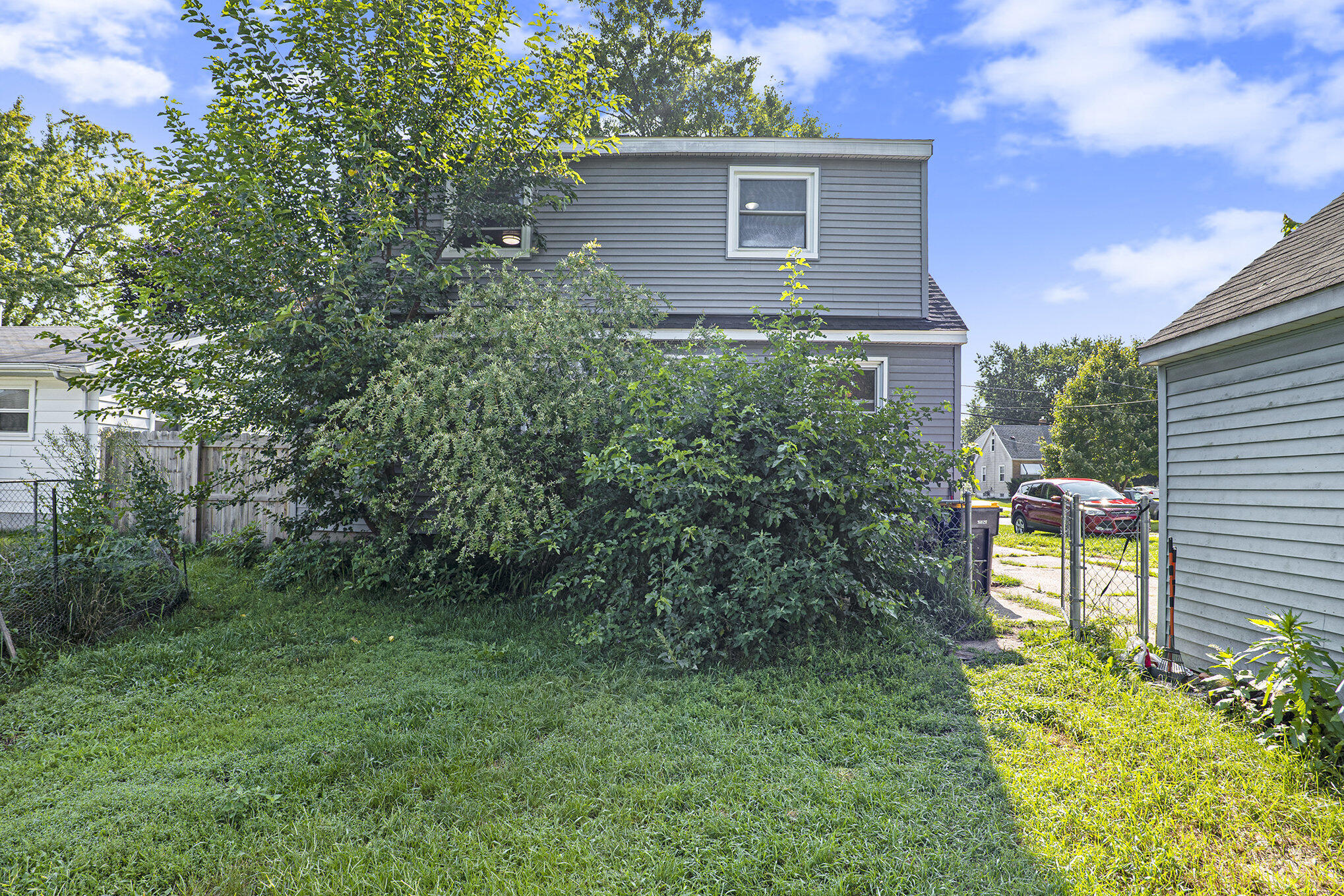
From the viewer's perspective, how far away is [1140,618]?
520 centimetres

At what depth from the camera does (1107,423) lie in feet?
Result: 86.8

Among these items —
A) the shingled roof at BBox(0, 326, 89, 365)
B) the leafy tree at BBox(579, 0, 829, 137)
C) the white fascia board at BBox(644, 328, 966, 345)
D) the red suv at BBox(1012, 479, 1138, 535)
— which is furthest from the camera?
the leafy tree at BBox(579, 0, 829, 137)

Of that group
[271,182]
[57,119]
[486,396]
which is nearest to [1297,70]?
[486,396]

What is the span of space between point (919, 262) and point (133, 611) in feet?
31.0

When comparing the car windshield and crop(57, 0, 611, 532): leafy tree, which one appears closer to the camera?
crop(57, 0, 611, 532): leafy tree

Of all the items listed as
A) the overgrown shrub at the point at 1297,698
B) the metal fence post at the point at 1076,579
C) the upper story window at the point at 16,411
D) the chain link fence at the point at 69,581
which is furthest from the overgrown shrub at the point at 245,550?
the overgrown shrub at the point at 1297,698

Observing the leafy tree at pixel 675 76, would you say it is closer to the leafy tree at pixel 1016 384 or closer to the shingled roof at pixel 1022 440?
the shingled roof at pixel 1022 440

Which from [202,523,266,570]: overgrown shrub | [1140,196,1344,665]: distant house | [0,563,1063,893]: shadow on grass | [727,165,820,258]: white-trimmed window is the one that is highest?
[727,165,820,258]: white-trimmed window

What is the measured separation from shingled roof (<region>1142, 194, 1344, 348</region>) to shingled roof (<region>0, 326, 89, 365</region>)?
14639 millimetres

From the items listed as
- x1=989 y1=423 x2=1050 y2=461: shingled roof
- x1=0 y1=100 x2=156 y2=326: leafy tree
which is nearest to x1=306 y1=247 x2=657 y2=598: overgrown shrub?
x1=0 y1=100 x2=156 y2=326: leafy tree

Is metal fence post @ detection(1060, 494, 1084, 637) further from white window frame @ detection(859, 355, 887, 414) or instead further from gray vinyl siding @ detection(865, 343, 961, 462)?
white window frame @ detection(859, 355, 887, 414)

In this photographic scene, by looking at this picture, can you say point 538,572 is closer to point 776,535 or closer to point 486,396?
point 486,396

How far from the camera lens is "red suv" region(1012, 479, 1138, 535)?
13.7 metres

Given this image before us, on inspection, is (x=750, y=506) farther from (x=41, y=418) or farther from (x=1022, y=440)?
(x=1022, y=440)
